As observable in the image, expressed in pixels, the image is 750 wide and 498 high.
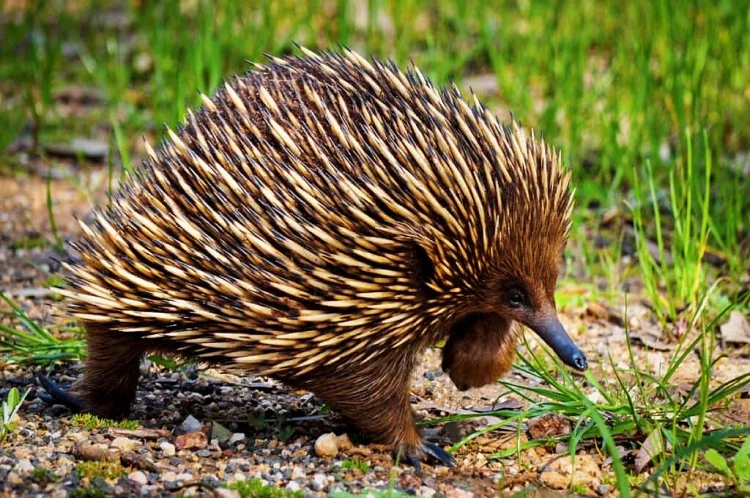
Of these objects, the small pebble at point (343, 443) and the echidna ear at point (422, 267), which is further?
the small pebble at point (343, 443)

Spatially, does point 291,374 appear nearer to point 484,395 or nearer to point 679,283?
point 484,395

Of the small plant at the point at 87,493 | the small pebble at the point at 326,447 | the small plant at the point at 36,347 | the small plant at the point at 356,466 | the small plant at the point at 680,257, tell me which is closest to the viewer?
the small plant at the point at 87,493

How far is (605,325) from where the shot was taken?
4.75m

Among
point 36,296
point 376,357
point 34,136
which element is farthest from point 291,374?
point 34,136

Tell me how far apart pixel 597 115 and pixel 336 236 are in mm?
3285

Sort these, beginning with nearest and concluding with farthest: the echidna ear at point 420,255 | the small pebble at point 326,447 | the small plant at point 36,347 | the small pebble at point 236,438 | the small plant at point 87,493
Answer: the small plant at point 87,493
the echidna ear at point 420,255
the small pebble at point 326,447
the small pebble at point 236,438
the small plant at point 36,347

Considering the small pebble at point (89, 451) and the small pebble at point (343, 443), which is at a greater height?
the small pebble at point (343, 443)

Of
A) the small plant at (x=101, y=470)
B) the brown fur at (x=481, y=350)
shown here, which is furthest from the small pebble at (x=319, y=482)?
the brown fur at (x=481, y=350)

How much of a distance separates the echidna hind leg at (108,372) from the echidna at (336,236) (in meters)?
0.08

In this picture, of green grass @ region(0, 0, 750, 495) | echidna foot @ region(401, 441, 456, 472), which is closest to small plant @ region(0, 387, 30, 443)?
green grass @ region(0, 0, 750, 495)

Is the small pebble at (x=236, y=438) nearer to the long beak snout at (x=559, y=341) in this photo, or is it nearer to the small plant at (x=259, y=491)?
the small plant at (x=259, y=491)

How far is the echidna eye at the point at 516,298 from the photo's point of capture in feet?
10.7

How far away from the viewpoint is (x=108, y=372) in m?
3.56

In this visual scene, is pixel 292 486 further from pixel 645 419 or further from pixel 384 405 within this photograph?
pixel 645 419
